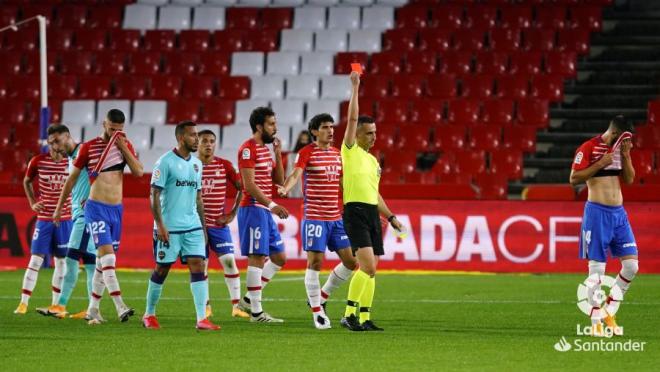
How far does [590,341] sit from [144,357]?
4077mm

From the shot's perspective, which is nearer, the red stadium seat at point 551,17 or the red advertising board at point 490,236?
the red advertising board at point 490,236

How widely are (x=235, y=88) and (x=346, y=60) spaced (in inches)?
106

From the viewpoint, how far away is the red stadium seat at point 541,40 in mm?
28109

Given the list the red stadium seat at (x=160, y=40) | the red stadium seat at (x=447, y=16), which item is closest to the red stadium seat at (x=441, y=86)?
the red stadium seat at (x=447, y=16)

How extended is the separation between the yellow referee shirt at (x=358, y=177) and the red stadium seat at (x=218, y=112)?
15479 millimetres

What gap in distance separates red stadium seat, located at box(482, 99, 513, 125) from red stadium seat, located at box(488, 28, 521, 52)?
2.07 meters

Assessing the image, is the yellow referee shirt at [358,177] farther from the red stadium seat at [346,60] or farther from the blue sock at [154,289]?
the red stadium seat at [346,60]

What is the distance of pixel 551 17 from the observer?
2873 centimetres

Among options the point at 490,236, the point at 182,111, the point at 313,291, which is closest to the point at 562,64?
the point at 490,236

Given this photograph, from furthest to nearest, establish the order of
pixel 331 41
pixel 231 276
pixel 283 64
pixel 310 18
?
pixel 310 18 < pixel 331 41 < pixel 283 64 < pixel 231 276

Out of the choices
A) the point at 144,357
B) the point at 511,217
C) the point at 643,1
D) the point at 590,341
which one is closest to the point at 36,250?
the point at 144,357

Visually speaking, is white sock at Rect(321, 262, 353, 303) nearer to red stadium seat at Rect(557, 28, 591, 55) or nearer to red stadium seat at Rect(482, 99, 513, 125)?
red stadium seat at Rect(482, 99, 513, 125)

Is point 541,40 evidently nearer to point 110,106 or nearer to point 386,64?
point 386,64

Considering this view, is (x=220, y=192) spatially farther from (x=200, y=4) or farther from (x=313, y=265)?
(x=200, y=4)
